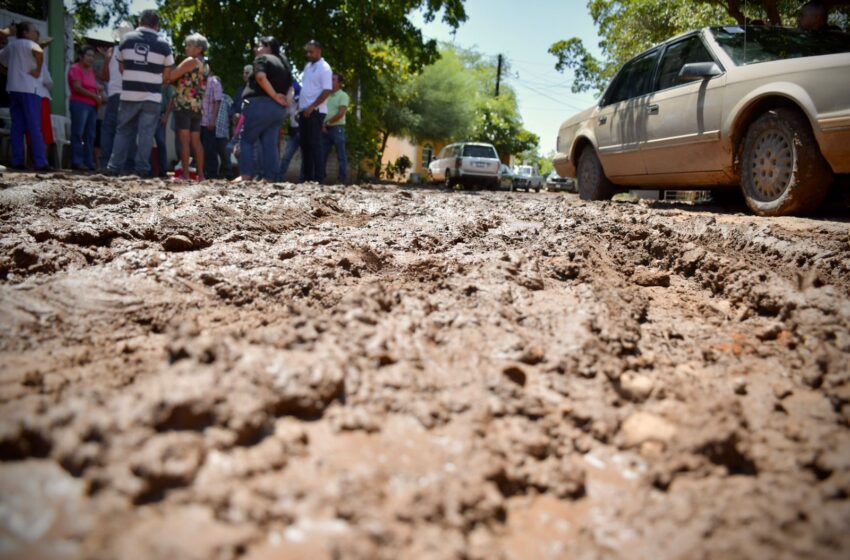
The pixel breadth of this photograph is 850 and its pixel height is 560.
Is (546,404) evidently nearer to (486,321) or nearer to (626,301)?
(486,321)

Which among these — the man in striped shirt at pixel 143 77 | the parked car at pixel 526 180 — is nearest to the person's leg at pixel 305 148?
the man in striped shirt at pixel 143 77

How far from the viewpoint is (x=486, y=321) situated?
207 cm

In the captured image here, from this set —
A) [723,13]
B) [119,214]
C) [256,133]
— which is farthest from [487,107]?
[119,214]

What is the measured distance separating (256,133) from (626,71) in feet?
14.2

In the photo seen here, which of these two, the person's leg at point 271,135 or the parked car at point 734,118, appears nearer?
the parked car at point 734,118

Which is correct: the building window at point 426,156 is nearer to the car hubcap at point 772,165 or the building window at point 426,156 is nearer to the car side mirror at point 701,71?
the car side mirror at point 701,71

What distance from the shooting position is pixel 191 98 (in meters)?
7.09

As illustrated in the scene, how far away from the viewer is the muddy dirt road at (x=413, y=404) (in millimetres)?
1150

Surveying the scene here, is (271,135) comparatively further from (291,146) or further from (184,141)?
(184,141)

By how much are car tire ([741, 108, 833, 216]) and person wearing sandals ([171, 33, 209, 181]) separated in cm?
585

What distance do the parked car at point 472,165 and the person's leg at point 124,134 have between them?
13836 millimetres

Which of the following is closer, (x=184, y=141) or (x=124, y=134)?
(x=124, y=134)

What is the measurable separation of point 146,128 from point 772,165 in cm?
623

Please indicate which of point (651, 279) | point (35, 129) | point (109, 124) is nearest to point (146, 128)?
point (109, 124)
